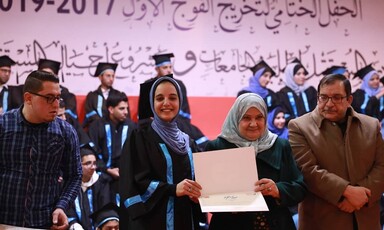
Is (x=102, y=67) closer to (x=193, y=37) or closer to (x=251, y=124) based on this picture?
(x=193, y=37)

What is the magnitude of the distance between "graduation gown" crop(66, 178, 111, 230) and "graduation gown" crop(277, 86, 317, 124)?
2.86 meters

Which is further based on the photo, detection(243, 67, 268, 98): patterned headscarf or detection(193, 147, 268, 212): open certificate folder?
detection(243, 67, 268, 98): patterned headscarf

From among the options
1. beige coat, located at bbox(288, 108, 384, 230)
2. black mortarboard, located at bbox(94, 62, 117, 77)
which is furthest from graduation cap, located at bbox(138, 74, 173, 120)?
black mortarboard, located at bbox(94, 62, 117, 77)

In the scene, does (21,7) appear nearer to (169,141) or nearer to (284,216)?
(169,141)

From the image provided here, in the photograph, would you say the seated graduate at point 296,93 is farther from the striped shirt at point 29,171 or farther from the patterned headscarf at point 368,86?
the striped shirt at point 29,171

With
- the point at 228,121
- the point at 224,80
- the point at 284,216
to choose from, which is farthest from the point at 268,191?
the point at 224,80

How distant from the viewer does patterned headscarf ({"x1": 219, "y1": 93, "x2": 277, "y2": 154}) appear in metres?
3.02

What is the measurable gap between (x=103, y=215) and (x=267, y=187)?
137 inches

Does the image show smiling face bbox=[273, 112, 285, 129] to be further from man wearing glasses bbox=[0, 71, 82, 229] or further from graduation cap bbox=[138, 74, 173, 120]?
man wearing glasses bbox=[0, 71, 82, 229]

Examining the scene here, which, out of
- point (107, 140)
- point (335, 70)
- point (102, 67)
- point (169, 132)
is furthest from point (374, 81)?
point (169, 132)

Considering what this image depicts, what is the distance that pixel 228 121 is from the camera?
3104 millimetres

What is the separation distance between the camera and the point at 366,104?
27.0ft

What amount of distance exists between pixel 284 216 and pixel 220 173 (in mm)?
437

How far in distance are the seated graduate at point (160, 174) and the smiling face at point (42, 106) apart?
457 mm
